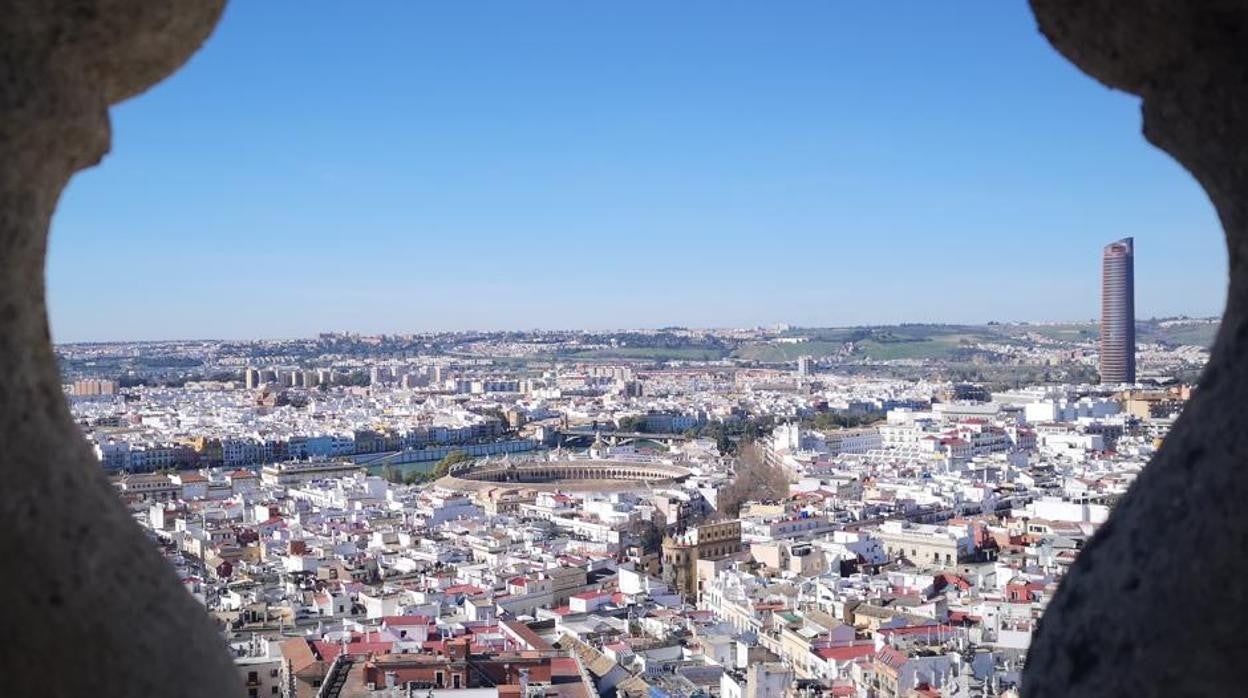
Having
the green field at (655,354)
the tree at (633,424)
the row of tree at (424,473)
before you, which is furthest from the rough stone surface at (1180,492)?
the green field at (655,354)

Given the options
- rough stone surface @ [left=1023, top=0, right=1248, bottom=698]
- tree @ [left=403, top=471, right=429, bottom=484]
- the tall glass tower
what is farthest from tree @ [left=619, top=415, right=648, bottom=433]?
rough stone surface @ [left=1023, top=0, right=1248, bottom=698]

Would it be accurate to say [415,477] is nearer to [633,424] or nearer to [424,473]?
[424,473]

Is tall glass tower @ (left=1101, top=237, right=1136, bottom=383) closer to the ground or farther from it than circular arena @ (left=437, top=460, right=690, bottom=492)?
farther from it

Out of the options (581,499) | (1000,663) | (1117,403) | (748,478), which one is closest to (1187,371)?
Result: (1117,403)

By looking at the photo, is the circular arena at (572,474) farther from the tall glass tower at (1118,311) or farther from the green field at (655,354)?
the green field at (655,354)

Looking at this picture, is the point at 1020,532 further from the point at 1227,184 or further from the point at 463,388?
the point at 463,388

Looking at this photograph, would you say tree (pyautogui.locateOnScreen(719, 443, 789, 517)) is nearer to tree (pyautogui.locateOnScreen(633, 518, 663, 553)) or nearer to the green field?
tree (pyautogui.locateOnScreen(633, 518, 663, 553))
